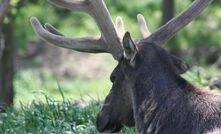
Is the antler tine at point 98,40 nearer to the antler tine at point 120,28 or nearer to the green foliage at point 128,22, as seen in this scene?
the antler tine at point 120,28

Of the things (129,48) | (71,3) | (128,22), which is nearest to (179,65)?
(129,48)

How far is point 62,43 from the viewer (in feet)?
19.5

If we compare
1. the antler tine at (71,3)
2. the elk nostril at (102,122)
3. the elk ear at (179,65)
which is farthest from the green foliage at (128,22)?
the elk ear at (179,65)

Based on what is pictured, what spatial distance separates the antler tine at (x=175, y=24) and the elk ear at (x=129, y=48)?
1.13ft

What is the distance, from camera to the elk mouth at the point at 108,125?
5789mm

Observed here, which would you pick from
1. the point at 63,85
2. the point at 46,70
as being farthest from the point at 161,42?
the point at 46,70

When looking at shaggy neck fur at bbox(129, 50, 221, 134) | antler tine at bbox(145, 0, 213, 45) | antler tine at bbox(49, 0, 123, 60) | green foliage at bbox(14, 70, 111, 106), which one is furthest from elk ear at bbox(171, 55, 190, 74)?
green foliage at bbox(14, 70, 111, 106)

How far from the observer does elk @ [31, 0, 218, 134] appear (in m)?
5.22

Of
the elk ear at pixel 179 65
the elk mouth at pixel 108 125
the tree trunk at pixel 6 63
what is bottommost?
the tree trunk at pixel 6 63

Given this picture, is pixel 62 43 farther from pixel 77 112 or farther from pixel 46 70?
pixel 46 70

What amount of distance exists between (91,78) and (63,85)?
1294 millimetres

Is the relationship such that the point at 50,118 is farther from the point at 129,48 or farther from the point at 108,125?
the point at 129,48

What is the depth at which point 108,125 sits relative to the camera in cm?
580

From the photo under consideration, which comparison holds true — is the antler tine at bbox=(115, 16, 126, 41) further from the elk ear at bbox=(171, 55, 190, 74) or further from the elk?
the elk ear at bbox=(171, 55, 190, 74)
